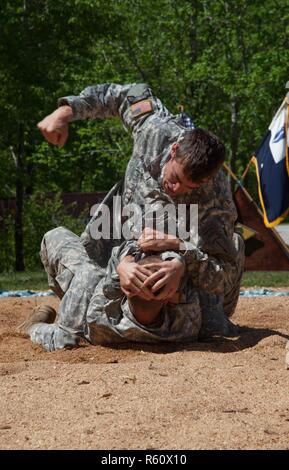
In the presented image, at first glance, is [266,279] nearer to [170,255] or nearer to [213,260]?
[213,260]

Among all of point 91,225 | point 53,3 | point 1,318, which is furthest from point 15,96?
point 91,225

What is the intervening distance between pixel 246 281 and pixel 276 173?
122cm

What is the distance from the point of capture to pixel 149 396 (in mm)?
3342

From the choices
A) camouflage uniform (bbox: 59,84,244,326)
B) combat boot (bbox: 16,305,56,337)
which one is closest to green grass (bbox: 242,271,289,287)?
combat boot (bbox: 16,305,56,337)

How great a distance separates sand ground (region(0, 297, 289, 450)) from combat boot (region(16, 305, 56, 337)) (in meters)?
0.51

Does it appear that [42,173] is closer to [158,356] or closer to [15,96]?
[15,96]

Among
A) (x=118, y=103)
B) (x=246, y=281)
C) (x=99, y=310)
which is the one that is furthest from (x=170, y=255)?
(x=246, y=281)

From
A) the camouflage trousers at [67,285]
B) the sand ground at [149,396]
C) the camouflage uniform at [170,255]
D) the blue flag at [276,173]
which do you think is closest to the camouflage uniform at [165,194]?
the camouflage uniform at [170,255]

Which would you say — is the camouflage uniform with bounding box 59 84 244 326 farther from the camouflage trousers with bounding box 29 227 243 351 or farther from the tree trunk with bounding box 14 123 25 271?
the tree trunk with bounding box 14 123 25 271

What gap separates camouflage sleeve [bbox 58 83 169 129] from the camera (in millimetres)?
4805

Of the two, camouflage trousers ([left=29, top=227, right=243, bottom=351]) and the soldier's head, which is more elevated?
the soldier's head

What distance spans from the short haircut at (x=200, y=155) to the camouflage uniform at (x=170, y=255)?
0.79ft

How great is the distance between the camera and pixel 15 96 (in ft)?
40.4

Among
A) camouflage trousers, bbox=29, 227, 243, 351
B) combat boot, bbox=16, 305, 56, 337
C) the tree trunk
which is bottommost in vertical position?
the tree trunk
